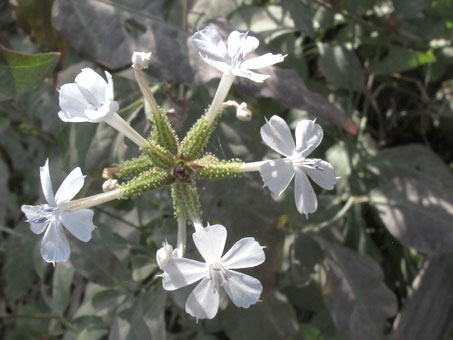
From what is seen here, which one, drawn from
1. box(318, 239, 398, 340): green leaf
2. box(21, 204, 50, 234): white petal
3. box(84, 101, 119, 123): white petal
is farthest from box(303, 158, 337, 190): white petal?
box(318, 239, 398, 340): green leaf

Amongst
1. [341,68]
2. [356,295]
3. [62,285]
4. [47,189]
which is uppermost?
[47,189]

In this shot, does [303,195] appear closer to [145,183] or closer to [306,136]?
[306,136]

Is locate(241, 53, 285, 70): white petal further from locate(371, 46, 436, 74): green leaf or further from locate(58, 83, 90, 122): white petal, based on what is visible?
locate(371, 46, 436, 74): green leaf

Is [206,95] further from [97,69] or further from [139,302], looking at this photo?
[139,302]

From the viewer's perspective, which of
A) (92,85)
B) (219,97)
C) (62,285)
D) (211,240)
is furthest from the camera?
(62,285)

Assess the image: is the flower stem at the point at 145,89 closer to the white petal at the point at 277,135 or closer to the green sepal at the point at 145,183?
the green sepal at the point at 145,183

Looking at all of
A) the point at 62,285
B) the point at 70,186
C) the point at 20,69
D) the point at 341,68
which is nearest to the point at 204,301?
the point at 70,186

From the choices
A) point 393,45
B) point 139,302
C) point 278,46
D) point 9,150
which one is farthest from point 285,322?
point 9,150
